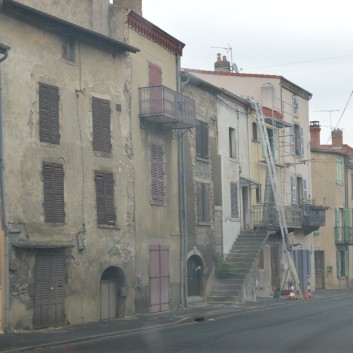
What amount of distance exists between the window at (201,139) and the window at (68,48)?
9344 millimetres

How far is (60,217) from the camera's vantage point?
23.8 metres

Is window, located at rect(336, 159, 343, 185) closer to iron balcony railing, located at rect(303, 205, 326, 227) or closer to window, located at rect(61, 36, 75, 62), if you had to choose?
iron balcony railing, located at rect(303, 205, 326, 227)

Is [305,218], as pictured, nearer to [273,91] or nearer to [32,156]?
[273,91]

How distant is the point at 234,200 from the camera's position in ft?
121

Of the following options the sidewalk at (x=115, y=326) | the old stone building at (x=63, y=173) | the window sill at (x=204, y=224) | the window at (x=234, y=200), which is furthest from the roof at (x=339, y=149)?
the old stone building at (x=63, y=173)

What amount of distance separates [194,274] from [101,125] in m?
9.59

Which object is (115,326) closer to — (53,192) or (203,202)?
(53,192)

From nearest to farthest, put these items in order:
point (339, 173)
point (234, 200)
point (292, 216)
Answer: point (234, 200) → point (292, 216) → point (339, 173)

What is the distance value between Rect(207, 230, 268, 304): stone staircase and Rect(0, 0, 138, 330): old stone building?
7096mm

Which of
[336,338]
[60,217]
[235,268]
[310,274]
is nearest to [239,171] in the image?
[235,268]

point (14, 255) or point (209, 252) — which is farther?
point (209, 252)

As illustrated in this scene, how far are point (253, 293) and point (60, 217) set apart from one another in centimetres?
1374

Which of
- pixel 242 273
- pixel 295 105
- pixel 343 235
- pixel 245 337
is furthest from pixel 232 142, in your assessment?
pixel 245 337

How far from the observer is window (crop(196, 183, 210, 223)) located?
3312 cm
